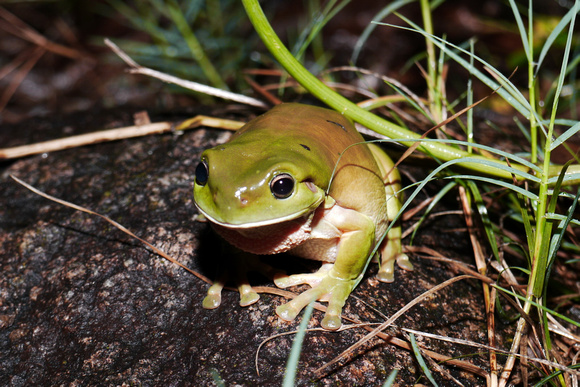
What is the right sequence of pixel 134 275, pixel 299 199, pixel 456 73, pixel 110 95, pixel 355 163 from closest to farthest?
1. pixel 299 199
2. pixel 355 163
3. pixel 134 275
4. pixel 456 73
5. pixel 110 95

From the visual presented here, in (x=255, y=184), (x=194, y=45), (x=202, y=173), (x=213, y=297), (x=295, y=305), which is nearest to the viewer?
(x=255, y=184)

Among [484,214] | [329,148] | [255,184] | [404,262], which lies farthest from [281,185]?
[484,214]

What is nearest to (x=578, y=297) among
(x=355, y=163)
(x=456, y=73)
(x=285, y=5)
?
(x=355, y=163)

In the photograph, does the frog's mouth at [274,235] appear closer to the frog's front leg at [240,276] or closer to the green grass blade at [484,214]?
the frog's front leg at [240,276]

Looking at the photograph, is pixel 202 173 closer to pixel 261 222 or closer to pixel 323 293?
pixel 261 222

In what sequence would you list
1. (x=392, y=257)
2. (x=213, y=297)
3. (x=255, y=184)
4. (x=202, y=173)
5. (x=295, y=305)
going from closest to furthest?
(x=255, y=184) → (x=202, y=173) → (x=295, y=305) → (x=213, y=297) → (x=392, y=257)

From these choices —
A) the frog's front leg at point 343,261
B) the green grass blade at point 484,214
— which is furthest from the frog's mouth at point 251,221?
the green grass blade at point 484,214

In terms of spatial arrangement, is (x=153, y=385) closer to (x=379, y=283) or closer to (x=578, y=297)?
(x=379, y=283)
